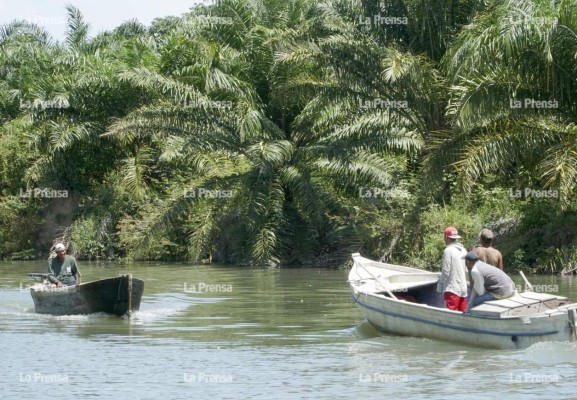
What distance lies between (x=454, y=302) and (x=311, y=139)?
16.9 m

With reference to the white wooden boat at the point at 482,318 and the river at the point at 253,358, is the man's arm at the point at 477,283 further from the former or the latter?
the river at the point at 253,358

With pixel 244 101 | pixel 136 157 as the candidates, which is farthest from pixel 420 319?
pixel 136 157

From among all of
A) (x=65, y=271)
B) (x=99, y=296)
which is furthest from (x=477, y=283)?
(x=65, y=271)

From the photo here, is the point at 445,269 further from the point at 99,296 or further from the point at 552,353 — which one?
the point at 99,296

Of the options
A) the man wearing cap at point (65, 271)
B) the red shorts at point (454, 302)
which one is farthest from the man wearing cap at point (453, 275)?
the man wearing cap at point (65, 271)

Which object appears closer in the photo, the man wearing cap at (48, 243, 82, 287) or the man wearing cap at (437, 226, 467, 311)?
the man wearing cap at (437, 226, 467, 311)

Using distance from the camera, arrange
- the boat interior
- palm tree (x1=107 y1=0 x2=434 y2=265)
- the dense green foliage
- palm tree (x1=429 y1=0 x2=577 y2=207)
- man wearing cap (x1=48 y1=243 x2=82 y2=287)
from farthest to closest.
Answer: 1. palm tree (x1=107 y1=0 x2=434 y2=265)
2. the dense green foliage
3. palm tree (x1=429 y1=0 x2=577 y2=207)
4. man wearing cap (x1=48 y1=243 x2=82 y2=287)
5. the boat interior

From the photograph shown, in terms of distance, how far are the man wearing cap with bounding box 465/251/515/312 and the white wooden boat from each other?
196 millimetres

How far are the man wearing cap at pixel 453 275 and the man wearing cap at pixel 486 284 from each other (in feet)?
1.56

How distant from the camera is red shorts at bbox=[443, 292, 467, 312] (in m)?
16.9

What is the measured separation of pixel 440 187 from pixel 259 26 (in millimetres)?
8106

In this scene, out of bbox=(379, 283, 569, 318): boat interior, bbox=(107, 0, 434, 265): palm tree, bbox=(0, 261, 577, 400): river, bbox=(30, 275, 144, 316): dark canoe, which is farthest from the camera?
bbox=(107, 0, 434, 265): palm tree

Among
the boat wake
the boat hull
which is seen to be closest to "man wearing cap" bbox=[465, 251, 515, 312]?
the boat hull

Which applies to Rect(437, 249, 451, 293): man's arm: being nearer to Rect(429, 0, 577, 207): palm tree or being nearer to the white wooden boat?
the white wooden boat
